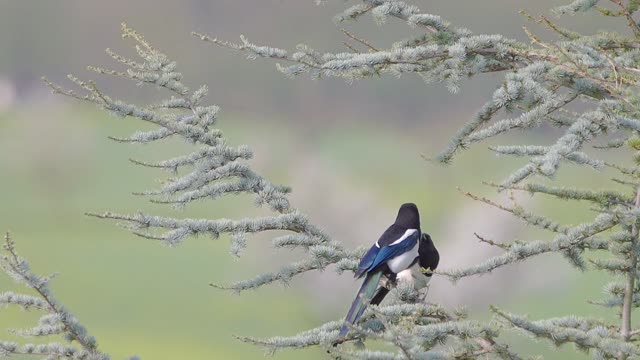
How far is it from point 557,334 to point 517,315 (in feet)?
0.94

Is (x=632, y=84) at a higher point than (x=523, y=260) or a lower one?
higher

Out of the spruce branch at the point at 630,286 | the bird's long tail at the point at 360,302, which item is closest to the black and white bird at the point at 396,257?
the bird's long tail at the point at 360,302

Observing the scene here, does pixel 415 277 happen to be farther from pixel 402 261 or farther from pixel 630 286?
pixel 630 286

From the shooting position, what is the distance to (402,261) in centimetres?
618

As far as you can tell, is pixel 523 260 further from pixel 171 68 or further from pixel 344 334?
pixel 171 68

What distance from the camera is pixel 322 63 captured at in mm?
6320

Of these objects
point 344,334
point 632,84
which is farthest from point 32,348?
point 632,84

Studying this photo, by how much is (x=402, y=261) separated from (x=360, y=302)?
764mm

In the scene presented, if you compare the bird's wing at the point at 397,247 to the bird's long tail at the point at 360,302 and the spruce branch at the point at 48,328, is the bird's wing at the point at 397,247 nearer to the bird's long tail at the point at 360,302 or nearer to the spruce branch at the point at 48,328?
the bird's long tail at the point at 360,302

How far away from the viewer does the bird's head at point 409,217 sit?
257 inches

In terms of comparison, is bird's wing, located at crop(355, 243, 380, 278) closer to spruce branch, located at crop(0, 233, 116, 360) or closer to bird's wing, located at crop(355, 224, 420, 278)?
bird's wing, located at crop(355, 224, 420, 278)

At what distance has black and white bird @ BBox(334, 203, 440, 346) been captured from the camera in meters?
5.95

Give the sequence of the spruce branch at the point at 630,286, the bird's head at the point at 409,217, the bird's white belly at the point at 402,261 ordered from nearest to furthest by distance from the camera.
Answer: the spruce branch at the point at 630,286
the bird's white belly at the point at 402,261
the bird's head at the point at 409,217

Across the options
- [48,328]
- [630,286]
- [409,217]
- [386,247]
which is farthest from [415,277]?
[48,328]
